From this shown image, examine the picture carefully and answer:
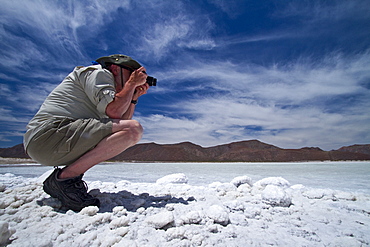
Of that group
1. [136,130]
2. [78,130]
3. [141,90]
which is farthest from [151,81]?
[78,130]

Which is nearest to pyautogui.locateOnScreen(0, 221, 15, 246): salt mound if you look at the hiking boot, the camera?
the hiking boot

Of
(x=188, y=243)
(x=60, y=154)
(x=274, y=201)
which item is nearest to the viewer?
(x=188, y=243)

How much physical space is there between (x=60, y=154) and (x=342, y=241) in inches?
66.2

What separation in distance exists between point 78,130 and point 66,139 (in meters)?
0.10

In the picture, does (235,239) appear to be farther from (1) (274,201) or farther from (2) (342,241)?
(1) (274,201)

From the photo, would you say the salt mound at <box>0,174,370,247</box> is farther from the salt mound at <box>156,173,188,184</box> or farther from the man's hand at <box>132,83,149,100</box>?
the salt mound at <box>156,173,188,184</box>

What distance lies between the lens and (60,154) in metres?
1.39

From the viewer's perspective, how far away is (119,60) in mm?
1607

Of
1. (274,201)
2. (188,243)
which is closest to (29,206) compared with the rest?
(188,243)

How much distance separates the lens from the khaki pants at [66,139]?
1352 millimetres

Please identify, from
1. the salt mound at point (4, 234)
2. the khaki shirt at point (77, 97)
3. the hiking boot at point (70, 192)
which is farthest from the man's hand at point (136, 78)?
the salt mound at point (4, 234)

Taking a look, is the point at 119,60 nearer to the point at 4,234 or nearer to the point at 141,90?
the point at 141,90

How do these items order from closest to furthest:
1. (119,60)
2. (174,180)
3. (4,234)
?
1. (4,234)
2. (119,60)
3. (174,180)

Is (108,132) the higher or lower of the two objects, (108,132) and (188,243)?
the higher
